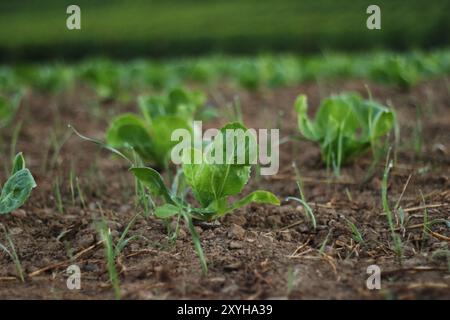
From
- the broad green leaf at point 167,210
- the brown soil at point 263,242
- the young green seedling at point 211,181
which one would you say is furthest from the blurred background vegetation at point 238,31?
the broad green leaf at point 167,210

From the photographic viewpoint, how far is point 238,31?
1473 cm

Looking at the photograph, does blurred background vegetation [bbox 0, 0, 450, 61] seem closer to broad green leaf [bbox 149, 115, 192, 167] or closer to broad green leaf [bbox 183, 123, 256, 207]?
broad green leaf [bbox 149, 115, 192, 167]

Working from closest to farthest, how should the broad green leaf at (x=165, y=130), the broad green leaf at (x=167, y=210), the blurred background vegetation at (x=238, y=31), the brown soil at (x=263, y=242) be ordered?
1. the brown soil at (x=263, y=242)
2. the broad green leaf at (x=167, y=210)
3. the broad green leaf at (x=165, y=130)
4. the blurred background vegetation at (x=238, y=31)

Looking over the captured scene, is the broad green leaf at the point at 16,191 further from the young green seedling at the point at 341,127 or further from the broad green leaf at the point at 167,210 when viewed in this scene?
the young green seedling at the point at 341,127

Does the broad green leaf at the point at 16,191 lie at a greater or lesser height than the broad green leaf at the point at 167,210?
greater

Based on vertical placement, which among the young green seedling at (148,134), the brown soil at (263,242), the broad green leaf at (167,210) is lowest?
the brown soil at (263,242)

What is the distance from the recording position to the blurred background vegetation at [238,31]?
13516mm

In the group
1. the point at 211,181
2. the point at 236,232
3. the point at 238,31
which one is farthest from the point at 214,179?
the point at 238,31

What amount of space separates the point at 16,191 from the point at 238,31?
13.8m

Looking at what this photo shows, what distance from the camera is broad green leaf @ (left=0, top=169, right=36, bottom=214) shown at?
54.2 inches

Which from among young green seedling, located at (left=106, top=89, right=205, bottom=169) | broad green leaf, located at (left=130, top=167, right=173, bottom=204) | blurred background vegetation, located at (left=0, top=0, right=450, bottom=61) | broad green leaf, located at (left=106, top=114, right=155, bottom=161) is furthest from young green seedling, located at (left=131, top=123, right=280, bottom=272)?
blurred background vegetation, located at (left=0, top=0, right=450, bottom=61)

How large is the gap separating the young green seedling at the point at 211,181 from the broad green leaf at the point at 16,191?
0.29 m

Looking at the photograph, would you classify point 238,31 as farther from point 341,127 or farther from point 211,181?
point 211,181

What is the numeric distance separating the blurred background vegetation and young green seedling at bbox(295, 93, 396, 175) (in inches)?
434
